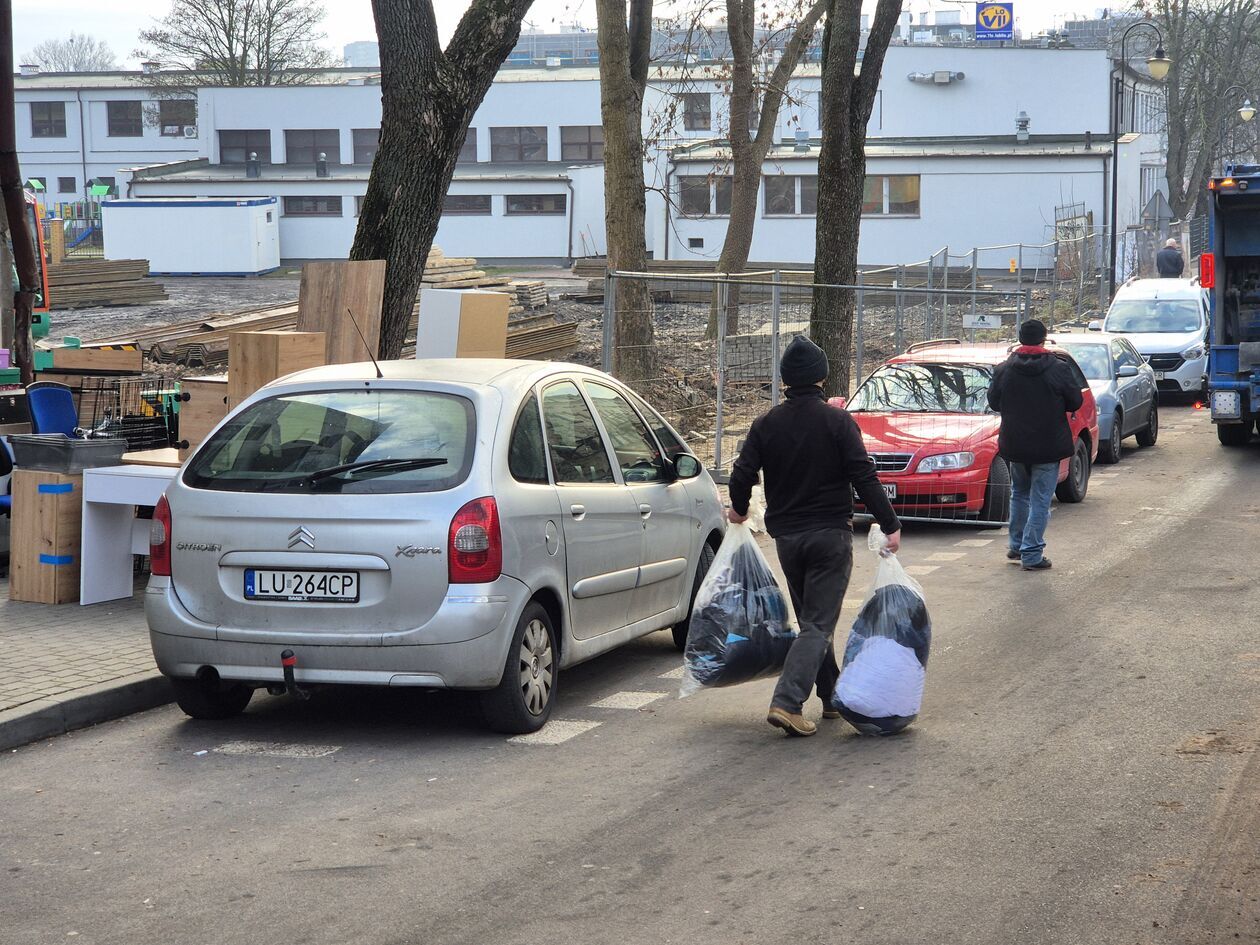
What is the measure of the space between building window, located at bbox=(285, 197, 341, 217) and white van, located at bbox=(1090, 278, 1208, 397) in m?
38.5

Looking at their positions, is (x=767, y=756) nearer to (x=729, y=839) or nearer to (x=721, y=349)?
(x=729, y=839)

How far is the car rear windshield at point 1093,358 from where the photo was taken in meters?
18.8

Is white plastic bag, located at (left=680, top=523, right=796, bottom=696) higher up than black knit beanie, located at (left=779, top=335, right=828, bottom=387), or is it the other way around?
black knit beanie, located at (left=779, top=335, right=828, bottom=387)

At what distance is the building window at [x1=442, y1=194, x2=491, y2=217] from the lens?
5938 cm

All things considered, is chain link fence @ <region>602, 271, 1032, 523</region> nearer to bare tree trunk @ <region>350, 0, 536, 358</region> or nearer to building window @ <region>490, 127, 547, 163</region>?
bare tree trunk @ <region>350, 0, 536, 358</region>

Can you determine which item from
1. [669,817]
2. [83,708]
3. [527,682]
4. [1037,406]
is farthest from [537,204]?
[669,817]

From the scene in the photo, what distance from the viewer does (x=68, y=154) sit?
75.5m

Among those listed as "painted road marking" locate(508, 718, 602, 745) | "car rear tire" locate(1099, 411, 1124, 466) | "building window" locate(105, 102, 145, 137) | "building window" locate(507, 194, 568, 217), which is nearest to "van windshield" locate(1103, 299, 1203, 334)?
"car rear tire" locate(1099, 411, 1124, 466)

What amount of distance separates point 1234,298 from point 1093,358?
2.15 m

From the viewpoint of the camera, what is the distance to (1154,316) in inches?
1038

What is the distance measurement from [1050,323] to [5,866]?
31.2m

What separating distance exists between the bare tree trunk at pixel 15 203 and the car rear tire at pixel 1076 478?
381 inches

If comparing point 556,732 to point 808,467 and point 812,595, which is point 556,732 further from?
point 808,467

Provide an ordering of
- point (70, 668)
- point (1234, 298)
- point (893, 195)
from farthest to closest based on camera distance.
→ point (893, 195) < point (1234, 298) < point (70, 668)
